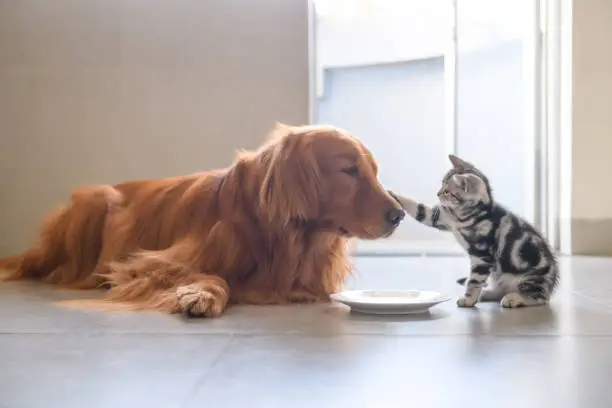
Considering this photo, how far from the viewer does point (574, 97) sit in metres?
3.15

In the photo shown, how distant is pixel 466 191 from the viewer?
1.64 meters

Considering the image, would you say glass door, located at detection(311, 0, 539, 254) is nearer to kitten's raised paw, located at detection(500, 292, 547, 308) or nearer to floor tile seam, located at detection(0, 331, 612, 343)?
kitten's raised paw, located at detection(500, 292, 547, 308)

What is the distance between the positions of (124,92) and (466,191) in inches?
72.2

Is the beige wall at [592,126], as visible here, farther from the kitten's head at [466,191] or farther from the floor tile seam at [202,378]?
the floor tile seam at [202,378]

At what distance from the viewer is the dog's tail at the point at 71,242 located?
2219mm

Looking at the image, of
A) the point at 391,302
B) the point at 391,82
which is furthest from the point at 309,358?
the point at 391,82

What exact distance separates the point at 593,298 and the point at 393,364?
0.90m

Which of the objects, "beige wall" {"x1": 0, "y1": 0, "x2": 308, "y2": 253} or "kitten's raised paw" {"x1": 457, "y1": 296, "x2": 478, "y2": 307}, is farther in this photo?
"beige wall" {"x1": 0, "y1": 0, "x2": 308, "y2": 253}

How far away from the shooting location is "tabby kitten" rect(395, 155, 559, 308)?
5.40ft

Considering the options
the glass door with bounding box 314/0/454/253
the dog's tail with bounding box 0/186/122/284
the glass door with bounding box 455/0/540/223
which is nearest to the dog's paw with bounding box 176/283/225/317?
the dog's tail with bounding box 0/186/122/284

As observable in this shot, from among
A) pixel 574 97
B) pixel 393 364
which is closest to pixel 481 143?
pixel 574 97

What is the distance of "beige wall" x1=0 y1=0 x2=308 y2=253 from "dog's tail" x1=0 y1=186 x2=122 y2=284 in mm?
705

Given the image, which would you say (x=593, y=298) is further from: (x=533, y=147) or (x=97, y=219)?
(x=533, y=147)

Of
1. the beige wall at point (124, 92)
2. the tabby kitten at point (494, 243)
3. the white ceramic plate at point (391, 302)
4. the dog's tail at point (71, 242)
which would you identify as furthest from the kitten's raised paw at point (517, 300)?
the beige wall at point (124, 92)
